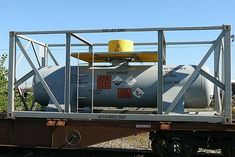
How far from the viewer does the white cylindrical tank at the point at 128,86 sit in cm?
941

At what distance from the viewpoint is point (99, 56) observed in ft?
32.5

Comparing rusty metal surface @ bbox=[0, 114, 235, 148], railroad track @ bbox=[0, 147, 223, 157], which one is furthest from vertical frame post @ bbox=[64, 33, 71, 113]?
railroad track @ bbox=[0, 147, 223, 157]

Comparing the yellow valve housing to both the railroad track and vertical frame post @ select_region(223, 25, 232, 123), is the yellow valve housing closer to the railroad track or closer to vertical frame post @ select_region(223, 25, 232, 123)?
vertical frame post @ select_region(223, 25, 232, 123)

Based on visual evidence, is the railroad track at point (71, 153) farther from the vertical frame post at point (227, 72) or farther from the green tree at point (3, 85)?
the green tree at point (3, 85)

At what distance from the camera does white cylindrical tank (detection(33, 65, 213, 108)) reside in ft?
30.9

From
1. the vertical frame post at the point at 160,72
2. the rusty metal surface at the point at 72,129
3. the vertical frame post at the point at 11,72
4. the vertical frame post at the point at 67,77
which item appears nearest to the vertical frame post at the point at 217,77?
the rusty metal surface at the point at 72,129

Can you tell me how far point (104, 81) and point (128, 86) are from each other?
62 cm

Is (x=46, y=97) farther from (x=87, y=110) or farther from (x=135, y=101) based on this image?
(x=135, y=101)

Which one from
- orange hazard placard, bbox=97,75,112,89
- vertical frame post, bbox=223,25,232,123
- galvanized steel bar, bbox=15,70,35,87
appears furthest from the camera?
orange hazard placard, bbox=97,75,112,89

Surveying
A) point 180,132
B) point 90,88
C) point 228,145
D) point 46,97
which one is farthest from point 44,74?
point 228,145

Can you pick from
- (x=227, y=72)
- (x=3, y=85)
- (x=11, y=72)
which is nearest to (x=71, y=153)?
(x=11, y=72)

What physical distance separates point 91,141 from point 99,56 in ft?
7.18

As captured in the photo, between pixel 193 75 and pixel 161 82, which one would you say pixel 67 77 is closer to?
pixel 161 82

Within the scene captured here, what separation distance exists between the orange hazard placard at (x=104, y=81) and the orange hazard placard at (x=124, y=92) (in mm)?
287
